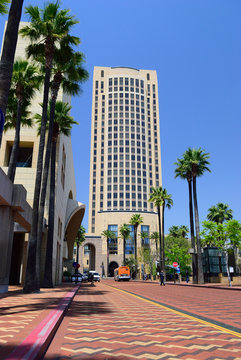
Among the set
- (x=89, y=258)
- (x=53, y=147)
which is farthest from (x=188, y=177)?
(x=89, y=258)

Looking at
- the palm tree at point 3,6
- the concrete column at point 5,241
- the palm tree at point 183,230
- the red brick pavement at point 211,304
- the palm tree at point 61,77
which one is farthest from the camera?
the palm tree at point 183,230

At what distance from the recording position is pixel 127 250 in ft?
341

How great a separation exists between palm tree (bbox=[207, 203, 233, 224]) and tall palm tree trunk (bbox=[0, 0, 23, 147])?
2302 inches

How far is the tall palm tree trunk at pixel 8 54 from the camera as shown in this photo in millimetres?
10109

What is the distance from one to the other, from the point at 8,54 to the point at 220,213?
195ft

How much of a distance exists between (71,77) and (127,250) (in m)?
88.4

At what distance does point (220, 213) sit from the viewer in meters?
62.9

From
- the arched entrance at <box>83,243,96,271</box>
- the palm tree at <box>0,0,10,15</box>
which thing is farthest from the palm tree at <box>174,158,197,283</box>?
the arched entrance at <box>83,243,96,271</box>

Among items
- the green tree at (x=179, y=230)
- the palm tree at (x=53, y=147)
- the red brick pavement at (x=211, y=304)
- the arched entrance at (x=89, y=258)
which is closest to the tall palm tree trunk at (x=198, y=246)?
the red brick pavement at (x=211, y=304)

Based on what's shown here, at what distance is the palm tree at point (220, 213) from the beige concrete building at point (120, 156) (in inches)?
1623

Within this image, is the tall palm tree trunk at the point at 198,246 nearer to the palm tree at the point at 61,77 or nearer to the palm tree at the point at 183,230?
the palm tree at the point at 61,77

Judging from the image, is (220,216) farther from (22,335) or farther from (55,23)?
(22,335)

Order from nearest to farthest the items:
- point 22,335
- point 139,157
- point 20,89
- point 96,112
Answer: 1. point 22,335
2. point 20,89
3. point 139,157
4. point 96,112

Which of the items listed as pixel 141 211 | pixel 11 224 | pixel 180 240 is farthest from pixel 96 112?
pixel 11 224
